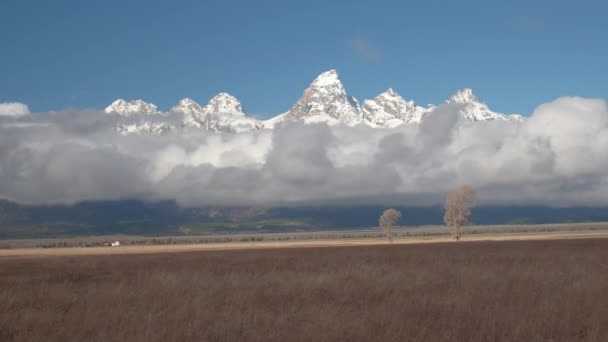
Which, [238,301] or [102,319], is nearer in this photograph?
[102,319]

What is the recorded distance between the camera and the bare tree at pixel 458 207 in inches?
6176

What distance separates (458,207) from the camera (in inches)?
6230

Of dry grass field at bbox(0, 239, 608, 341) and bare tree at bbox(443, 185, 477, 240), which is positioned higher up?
bare tree at bbox(443, 185, 477, 240)

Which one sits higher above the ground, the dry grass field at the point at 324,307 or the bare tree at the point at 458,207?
the bare tree at the point at 458,207

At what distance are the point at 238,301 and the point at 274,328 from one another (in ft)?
14.1

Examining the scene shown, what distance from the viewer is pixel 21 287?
24266 mm

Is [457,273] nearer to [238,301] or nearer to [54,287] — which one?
[238,301]

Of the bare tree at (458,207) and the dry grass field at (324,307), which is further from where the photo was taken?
the bare tree at (458,207)

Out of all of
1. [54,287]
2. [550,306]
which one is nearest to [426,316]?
[550,306]

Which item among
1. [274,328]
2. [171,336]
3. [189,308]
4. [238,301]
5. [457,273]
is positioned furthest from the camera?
[457,273]

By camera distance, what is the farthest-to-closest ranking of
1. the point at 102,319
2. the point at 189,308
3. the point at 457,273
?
the point at 457,273 < the point at 189,308 < the point at 102,319

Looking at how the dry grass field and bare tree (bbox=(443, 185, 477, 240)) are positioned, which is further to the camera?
bare tree (bbox=(443, 185, 477, 240))

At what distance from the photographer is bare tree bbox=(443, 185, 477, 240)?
6176 inches

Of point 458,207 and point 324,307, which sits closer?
point 324,307
